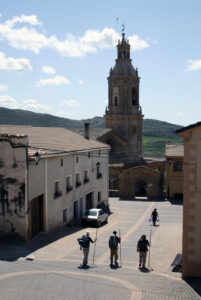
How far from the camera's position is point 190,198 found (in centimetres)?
1304

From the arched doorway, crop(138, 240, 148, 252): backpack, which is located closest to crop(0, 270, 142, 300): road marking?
crop(138, 240, 148, 252): backpack

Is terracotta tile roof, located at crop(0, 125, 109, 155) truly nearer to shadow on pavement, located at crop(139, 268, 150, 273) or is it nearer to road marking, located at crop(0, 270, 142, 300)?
road marking, located at crop(0, 270, 142, 300)

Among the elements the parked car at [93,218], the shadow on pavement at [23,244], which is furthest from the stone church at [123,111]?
the shadow on pavement at [23,244]

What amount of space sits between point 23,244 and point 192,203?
9291 millimetres

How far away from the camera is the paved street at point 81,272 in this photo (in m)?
10.7

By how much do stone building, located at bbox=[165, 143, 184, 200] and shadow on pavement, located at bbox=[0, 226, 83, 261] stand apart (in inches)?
855

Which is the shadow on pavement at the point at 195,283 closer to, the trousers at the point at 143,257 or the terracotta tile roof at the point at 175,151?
the trousers at the point at 143,257

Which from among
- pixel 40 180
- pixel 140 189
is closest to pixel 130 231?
pixel 40 180

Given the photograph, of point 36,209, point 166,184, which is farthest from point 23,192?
point 166,184

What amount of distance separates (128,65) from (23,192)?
45612mm

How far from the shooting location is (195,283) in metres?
12.2

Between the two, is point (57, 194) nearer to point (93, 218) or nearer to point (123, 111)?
point (93, 218)

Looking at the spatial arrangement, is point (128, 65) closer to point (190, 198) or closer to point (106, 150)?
point (106, 150)

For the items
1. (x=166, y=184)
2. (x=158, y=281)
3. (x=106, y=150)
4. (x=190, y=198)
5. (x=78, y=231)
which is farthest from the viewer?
(x=166, y=184)
